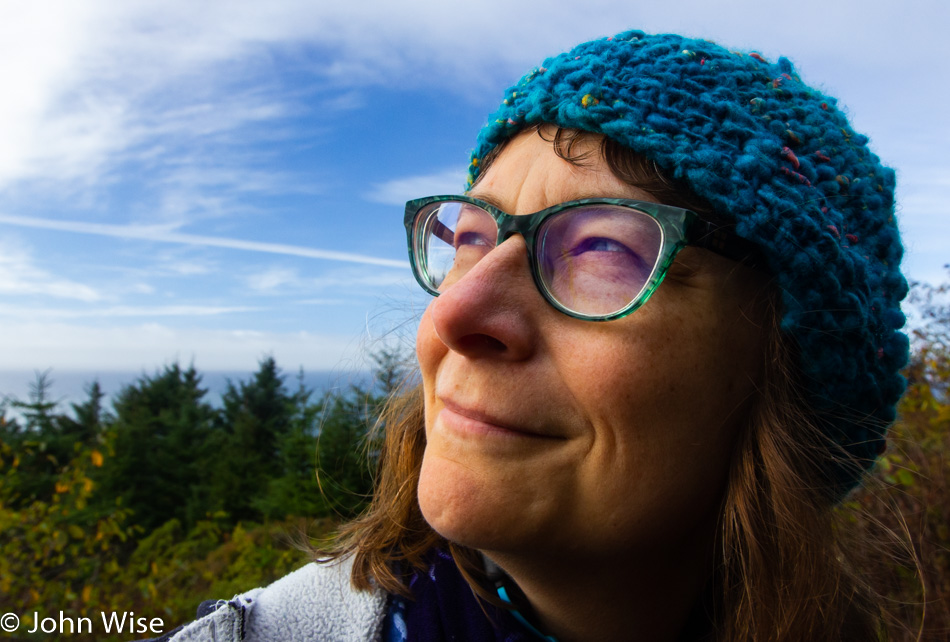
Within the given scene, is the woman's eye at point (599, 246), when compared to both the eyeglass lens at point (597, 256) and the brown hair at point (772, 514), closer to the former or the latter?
the eyeglass lens at point (597, 256)

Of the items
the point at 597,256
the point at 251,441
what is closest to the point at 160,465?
the point at 251,441

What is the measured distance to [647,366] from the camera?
1.21 meters

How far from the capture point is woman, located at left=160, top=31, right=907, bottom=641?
1.22m

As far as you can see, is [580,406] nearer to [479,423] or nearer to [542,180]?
[479,423]

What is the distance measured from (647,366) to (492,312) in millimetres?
334

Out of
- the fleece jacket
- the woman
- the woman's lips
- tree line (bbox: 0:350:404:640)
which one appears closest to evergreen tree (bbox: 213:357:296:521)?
tree line (bbox: 0:350:404:640)

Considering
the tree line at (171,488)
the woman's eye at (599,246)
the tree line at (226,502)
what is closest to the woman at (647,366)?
the woman's eye at (599,246)

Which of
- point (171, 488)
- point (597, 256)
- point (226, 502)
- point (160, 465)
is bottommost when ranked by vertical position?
point (597, 256)

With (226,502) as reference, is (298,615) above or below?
below

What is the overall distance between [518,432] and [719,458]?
50 centimetres

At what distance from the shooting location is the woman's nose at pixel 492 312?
1237mm

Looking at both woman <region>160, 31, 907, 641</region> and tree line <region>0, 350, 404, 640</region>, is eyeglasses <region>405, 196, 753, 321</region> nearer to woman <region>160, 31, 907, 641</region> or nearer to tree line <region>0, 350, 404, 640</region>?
woman <region>160, 31, 907, 641</region>

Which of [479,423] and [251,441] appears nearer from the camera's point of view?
[479,423]

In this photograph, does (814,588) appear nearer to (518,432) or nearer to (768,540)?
(768,540)
